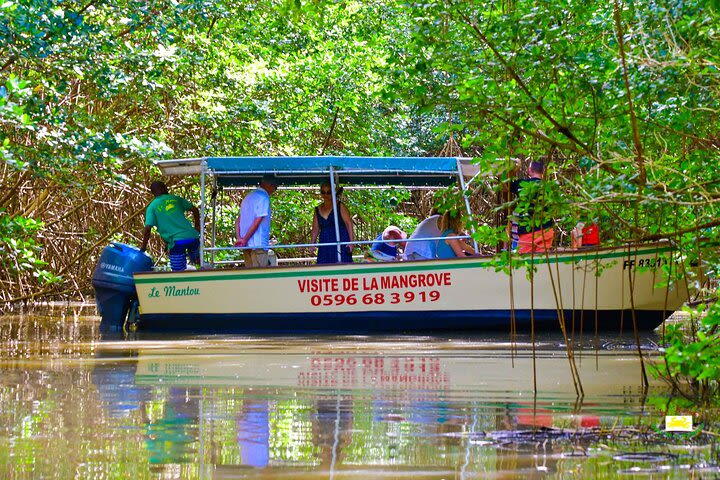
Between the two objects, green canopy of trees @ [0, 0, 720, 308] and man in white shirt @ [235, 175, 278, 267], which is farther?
man in white shirt @ [235, 175, 278, 267]

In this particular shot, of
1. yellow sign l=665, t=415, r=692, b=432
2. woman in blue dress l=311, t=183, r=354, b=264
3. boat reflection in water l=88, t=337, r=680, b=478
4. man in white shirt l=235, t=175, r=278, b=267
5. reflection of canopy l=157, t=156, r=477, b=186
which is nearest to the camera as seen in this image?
boat reflection in water l=88, t=337, r=680, b=478

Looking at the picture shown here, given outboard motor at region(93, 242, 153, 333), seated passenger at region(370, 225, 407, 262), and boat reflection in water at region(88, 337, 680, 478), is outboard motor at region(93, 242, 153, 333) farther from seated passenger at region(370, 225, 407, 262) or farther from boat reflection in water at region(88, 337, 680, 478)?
boat reflection in water at region(88, 337, 680, 478)

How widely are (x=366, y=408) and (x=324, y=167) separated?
795 centimetres

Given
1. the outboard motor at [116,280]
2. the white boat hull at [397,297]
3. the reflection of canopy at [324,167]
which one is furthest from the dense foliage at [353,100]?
the white boat hull at [397,297]

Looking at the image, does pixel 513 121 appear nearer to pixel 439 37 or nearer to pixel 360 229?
pixel 439 37

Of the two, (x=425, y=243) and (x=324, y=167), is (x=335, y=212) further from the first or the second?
(x=425, y=243)

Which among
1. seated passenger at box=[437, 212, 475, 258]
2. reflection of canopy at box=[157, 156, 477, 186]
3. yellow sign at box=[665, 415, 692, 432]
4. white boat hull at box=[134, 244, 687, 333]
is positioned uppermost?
reflection of canopy at box=[157, 156, 477, 186]

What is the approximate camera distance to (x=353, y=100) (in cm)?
2148

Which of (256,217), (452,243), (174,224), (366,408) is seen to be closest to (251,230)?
(256,217)

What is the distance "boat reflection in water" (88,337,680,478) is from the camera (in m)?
5.00

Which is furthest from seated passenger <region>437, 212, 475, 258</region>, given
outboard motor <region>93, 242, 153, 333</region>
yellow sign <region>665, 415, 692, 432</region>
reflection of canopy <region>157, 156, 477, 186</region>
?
yellow sign <region>665, 415, 692, 432</region>

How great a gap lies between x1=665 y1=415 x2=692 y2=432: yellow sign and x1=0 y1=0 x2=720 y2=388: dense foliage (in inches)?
39.8

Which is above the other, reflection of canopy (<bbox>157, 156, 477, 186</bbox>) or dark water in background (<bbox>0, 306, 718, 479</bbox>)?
reflection of canopy (<bbox>157, 156, 477, 186</bbox>)

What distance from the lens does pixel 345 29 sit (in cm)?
2603
